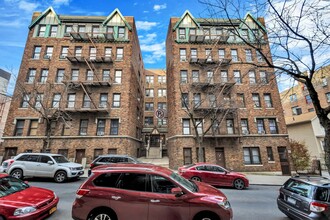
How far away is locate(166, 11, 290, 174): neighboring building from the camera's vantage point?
695 inches

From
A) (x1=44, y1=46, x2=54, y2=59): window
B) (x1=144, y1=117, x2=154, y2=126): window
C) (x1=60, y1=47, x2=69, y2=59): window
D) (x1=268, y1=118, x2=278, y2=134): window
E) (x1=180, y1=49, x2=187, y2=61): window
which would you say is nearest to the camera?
(x1=268, y1=118, x2=278, y2=134): window

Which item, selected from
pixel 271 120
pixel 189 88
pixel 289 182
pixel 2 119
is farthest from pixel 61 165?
pixel 2 119

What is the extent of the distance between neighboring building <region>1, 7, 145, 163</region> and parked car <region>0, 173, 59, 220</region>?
12552mm

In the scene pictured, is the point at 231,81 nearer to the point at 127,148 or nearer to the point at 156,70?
the point at 127,148

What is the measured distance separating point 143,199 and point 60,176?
9286 mm

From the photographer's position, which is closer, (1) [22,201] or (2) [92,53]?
(1) [22,201]

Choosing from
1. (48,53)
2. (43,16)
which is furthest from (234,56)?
(43,16)

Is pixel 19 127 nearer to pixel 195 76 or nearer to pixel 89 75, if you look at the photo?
pixel 89 75

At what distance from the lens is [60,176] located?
1048 cm

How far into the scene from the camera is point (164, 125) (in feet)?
110

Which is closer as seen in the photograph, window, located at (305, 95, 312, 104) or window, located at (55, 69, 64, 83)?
window, located at (55, 69, 64, 83)

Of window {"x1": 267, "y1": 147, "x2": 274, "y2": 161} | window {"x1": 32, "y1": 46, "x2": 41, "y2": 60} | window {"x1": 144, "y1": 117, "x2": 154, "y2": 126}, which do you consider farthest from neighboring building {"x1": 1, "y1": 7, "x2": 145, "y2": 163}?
window {"x1": 267, "y1": 147, "x2": 274, "y2": 161}

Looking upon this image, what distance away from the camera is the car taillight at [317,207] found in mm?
4211

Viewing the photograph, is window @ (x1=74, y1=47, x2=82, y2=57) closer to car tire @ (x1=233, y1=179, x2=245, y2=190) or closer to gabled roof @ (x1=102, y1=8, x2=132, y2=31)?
gabled roof @ (x1=102, y1=8, x2=132, y2=31)
